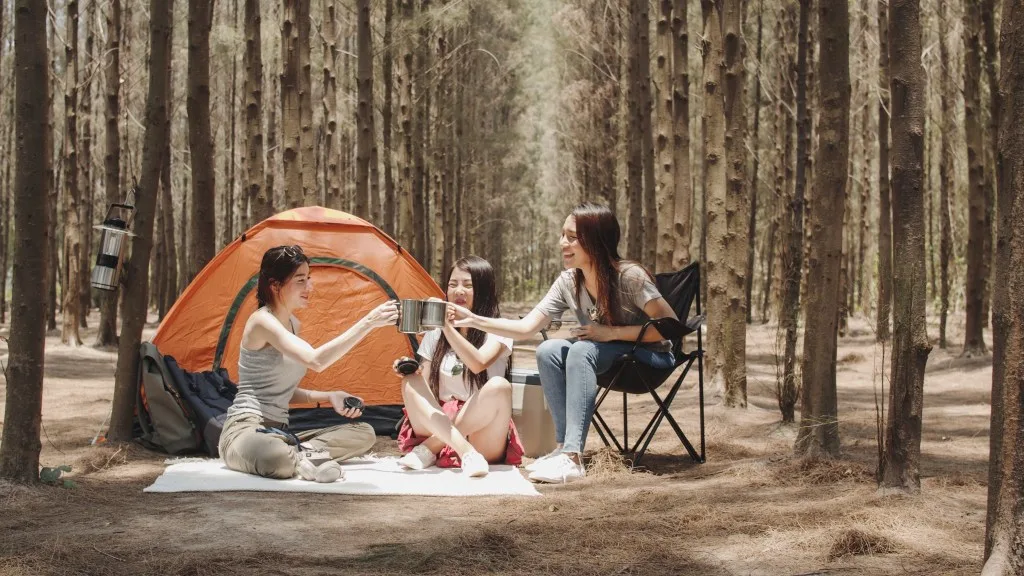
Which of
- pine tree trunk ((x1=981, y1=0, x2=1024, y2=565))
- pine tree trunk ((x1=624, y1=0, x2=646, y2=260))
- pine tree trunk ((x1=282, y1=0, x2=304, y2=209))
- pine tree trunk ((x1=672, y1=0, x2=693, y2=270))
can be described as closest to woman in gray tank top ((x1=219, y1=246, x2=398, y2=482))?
pine tree trunk ((x1=981, y1=0, x2=1024, y2=565))

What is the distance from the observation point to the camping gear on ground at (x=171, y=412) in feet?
16.5

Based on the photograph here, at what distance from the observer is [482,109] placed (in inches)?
895

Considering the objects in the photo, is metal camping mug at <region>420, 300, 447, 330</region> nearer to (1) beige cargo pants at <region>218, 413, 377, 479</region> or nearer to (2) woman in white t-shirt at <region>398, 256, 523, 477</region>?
(2) woman in white t-shirt at <region>398, 256, 523, 477</region>

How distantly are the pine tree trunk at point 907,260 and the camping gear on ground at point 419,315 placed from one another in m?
1.86

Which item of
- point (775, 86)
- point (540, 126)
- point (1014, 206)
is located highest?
point (540, 126)

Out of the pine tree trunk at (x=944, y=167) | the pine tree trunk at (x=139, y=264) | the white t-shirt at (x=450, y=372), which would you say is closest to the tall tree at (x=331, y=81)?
the pine tree trunk at (x=139, y=264)

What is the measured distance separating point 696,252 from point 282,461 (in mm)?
26217

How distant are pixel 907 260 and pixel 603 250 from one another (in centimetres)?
155

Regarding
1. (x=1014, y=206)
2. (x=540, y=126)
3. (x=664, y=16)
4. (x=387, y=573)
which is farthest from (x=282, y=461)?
(x=540, y=126)

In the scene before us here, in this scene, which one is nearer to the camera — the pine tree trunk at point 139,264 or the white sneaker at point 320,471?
the white sneaker at point 320,471

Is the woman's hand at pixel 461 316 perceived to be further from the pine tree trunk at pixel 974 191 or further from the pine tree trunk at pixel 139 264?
the pine tree trunk at pixel 974 191

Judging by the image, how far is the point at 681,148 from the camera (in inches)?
355

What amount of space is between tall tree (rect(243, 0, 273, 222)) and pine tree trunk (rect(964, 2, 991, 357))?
27.1ft

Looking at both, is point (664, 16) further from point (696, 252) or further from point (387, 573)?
point (696, 252)
